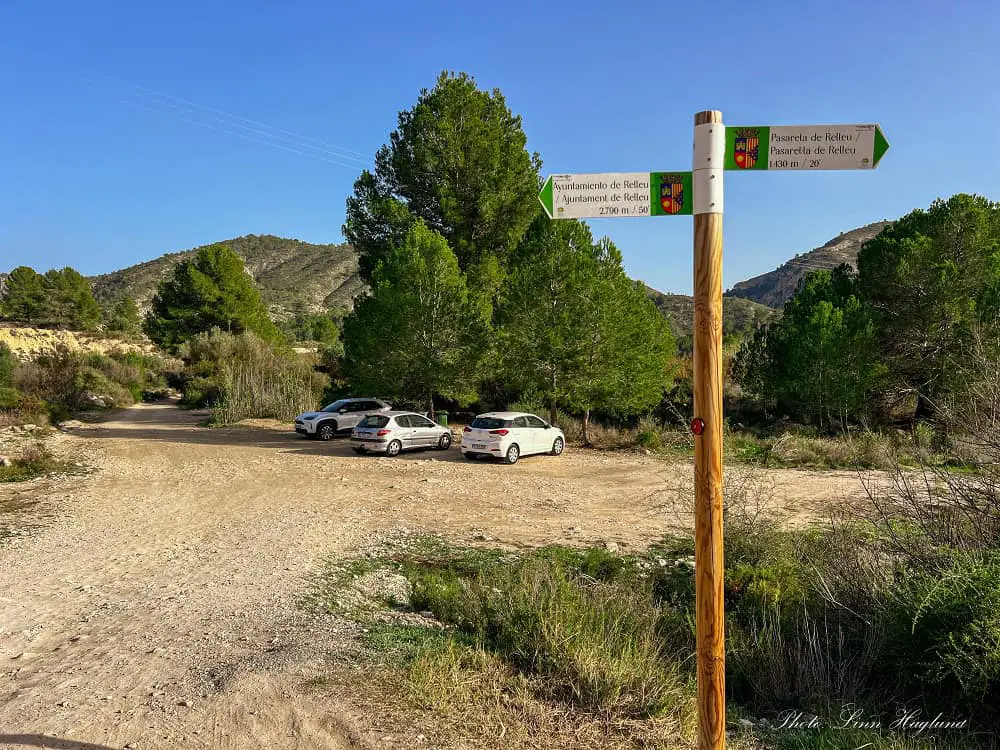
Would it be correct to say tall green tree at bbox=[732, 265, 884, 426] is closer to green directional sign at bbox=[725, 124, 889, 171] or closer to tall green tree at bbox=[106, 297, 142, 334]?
green directional sign at bbox=[725, 124, 889, 171]

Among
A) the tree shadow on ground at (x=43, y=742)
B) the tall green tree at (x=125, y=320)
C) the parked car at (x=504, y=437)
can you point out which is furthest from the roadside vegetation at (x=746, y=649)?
the tall green tree at (x=125, y=320)

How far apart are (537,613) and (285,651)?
82.5 inches

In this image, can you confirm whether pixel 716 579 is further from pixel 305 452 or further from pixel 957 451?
pixel 305 452

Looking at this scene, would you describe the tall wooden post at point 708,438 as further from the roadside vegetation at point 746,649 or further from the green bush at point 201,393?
the green bush at point 201,393

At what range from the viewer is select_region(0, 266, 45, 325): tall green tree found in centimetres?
5694


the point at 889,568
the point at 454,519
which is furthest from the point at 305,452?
the point at 889,568

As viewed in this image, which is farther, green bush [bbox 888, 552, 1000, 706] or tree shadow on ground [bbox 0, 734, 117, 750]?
green bush [bbox 888, 552, 1000, 706]

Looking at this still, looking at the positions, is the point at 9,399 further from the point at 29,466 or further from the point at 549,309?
the point at 549,309

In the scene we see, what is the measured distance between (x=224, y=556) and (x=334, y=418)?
1421 cm

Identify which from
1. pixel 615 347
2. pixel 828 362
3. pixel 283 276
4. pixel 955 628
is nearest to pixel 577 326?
pixel 615 347

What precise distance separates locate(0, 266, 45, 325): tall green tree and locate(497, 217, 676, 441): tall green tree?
56749 millimetres

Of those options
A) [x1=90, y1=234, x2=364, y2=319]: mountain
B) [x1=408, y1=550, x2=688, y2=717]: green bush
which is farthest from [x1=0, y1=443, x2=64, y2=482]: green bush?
[x1=90, y1=234, x2=364, y2=319]: mountain

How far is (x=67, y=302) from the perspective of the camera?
57.6 meters

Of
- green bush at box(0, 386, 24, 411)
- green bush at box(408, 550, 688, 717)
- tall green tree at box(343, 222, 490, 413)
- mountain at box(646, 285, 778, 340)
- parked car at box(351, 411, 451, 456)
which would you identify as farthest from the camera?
mountain at box(646, 285, 778, 340)
